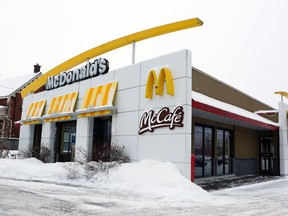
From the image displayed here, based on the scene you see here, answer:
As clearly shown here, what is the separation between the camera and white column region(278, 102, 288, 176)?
21.6 m

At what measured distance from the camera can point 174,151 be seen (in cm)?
1347

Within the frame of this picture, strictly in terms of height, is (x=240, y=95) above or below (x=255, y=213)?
above

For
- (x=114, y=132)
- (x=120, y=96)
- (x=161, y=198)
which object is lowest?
(x=161, y=198)

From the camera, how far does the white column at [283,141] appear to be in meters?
21.6

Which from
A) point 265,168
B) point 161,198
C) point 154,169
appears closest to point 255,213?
point 161,198

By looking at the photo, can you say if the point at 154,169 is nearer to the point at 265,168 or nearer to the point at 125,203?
the point at 125,203

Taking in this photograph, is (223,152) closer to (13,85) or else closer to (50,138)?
(50,138)

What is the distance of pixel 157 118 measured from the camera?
47.3 feet

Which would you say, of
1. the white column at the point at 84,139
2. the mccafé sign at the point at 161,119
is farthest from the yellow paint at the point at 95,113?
the mccafé sign at the point at 161,119

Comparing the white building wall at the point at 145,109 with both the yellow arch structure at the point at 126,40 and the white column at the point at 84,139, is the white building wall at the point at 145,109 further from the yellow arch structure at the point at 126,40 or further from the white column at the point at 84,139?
the yellow arch structure at the point at 126,40

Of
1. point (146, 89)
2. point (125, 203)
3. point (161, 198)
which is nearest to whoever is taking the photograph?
point (125, 203)

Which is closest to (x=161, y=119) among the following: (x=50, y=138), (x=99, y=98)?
(x=99, y=98)

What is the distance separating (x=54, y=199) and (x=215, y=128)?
1207cm

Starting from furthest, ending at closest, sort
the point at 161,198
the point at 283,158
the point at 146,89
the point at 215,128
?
the point at 283,158, the point at 215,128, the point at 146,89, the point at 161,198
